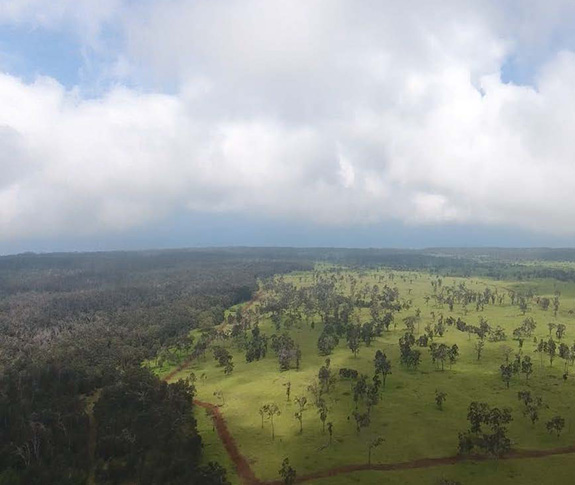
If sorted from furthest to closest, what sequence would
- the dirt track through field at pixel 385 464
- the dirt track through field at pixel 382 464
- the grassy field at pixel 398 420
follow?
the grassy field at pixel 398 420
the dirt track through field at pixel 385 464
the dirt track through field at pixel 382 464

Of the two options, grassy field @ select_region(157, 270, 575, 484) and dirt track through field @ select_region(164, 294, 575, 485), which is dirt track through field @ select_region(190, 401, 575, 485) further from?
grassy field @ select_region(157, 270, 575, 484)

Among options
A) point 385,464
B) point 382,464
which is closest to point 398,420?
point 385,464

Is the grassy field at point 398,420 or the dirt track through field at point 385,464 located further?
the grassy field at point 398,420

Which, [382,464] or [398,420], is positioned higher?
[398,420]

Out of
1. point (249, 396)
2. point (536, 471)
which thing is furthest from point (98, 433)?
point (536, 471)

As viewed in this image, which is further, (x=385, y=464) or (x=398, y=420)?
(x=398, y=420)

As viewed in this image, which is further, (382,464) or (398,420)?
(398,420)

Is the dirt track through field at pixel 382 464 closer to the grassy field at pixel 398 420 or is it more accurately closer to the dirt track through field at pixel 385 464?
the dirt track through field at pixel 385 464

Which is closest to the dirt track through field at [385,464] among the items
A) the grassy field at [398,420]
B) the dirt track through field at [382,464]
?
the dirt track through field at [382,464]

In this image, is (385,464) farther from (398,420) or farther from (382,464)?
(398,420)

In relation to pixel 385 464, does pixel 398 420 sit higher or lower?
higher

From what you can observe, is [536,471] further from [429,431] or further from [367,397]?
[367,397]
